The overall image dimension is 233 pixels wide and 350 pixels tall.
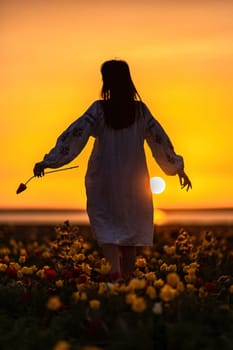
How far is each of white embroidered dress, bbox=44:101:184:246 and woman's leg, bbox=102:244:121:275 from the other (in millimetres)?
63

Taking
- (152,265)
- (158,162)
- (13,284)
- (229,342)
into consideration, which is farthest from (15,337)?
(152,265)

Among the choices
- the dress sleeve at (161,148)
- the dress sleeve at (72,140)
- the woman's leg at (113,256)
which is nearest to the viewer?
the woman's leg at (113,256)

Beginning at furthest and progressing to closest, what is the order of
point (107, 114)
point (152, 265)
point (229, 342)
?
1. point (152, 265)
2. point (107, 114)
3. point (229, 342)

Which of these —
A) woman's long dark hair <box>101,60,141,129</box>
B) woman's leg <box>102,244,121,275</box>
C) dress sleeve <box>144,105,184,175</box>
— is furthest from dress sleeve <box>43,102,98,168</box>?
woman's leg <box>102,244,121,275</box>

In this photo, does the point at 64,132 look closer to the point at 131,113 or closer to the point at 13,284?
the point at 131,113

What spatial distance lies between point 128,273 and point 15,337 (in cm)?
283

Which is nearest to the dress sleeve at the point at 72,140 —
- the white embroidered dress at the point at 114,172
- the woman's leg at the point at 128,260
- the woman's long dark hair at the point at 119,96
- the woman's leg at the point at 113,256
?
the white embroidered dress at the point at 114,172

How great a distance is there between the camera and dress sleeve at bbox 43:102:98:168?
936 centimetres

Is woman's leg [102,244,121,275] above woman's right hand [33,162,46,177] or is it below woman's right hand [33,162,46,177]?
below

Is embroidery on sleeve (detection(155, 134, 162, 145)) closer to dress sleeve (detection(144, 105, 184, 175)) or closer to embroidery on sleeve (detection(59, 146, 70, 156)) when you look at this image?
dress sleeve (detection(144, 105, 184, 175))

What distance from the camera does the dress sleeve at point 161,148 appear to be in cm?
954

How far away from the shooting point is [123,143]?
369 inches

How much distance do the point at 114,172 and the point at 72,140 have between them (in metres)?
0.49

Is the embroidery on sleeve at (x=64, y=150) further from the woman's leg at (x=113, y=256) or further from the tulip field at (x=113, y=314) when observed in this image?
the tulip field at (x=113, y=314)
